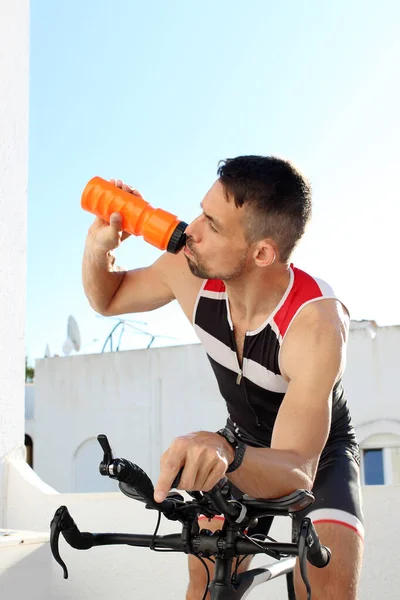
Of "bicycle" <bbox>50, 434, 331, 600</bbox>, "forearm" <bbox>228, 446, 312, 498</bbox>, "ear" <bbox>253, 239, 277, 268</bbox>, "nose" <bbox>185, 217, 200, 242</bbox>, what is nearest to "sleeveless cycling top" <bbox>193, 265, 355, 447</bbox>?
"ear" <bbox>253, 239, 277, 268</bbox>

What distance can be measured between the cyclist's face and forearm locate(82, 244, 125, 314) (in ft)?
1.44

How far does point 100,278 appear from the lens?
8.46ft

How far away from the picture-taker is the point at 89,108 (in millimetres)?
16672

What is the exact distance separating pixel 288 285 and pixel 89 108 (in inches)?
600

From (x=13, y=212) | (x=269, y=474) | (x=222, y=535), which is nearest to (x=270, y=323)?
(x=269, y=474)

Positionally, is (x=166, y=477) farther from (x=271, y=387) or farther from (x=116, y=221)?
(x=116, y=221)

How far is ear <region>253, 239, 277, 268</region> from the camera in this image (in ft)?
7.32

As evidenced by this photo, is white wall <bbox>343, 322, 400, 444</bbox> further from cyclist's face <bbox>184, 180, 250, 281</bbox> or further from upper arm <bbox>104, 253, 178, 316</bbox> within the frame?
cyclist's face <bbox>184, 180, 250, 281</bbox>

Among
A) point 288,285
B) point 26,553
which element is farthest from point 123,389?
point 288,285

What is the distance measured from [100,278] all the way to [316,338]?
870mm

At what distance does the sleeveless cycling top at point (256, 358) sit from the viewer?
224cm

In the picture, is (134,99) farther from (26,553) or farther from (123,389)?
(26,553)

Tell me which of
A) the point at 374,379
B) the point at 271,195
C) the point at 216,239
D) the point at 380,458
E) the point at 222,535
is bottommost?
the point at 380,458

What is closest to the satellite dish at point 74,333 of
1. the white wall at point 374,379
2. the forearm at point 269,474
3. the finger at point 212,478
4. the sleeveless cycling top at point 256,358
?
the white wall at point 374,379
